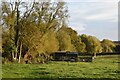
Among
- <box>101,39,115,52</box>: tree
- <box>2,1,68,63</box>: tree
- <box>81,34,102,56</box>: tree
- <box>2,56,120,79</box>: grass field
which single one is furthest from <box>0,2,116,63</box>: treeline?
<box>101,39,115,52</box>: tree

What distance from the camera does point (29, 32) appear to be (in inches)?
1594

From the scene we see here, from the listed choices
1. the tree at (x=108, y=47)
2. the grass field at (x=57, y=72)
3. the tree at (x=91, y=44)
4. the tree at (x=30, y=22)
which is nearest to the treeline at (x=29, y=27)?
the tree at (x=30, y=22)

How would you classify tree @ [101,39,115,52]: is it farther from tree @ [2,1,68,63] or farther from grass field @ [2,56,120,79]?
grass field @ [2,56,120,79]

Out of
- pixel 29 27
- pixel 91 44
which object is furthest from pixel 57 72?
pixel 91 44

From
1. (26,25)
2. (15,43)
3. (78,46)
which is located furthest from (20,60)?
(78,46)

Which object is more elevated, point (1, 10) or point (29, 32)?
point (1, 10)

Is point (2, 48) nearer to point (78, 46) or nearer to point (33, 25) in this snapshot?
point (33, 25)

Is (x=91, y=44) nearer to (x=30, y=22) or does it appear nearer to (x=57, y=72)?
(x=30, y=22)

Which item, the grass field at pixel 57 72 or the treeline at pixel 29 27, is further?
the treeline at pixel 29 27

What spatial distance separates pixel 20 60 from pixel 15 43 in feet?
7.98

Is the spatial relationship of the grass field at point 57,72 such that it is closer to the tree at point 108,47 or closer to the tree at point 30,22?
the tree at point 30,22

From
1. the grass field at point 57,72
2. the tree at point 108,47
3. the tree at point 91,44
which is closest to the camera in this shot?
the grass field at point 57,72

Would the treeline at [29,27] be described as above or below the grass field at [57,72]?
above

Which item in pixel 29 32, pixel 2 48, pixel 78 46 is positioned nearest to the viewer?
pixel 2 48
